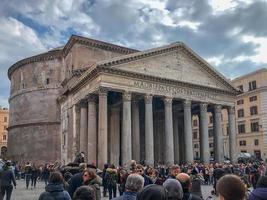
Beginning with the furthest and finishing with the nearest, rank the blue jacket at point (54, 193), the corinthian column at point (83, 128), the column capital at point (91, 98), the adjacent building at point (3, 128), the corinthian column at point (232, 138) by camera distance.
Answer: the adjacent building at point (3, 128), the corinthian column at point (232, 138), the corinthian column at point (83, 128), the column capital at point (91, 98), the blue jacket at point (54, 193)

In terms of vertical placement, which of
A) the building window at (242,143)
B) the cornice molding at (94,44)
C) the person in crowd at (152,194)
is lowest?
the person in crowd at (152,194)

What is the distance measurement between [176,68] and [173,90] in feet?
7.10

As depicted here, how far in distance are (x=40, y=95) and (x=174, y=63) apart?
60.9ft

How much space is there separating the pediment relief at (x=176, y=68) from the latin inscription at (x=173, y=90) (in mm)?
824

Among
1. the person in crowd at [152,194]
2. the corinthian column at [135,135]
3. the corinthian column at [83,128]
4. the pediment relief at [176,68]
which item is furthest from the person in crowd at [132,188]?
the corinthian column at [83,128]

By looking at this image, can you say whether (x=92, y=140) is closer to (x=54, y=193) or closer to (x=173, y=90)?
(x=173, y=90)

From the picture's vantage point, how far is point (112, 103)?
3259 centimetres

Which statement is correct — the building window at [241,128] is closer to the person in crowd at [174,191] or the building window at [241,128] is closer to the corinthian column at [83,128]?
the corinthian column at [83,128]

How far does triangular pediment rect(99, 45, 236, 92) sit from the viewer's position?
2637cm

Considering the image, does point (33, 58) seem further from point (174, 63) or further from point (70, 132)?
point (174, 63)

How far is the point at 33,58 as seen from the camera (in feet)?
133

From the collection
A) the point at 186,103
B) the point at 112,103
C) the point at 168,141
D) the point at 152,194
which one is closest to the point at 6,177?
the point at 152,194

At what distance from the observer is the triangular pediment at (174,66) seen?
2637 centimetres

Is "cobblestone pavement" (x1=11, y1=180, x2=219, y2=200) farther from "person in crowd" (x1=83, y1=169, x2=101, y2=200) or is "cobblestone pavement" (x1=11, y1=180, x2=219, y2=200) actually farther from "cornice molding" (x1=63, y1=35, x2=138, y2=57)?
"cornice molding" (x1=63, y1=35, x2=138, y2=57)
